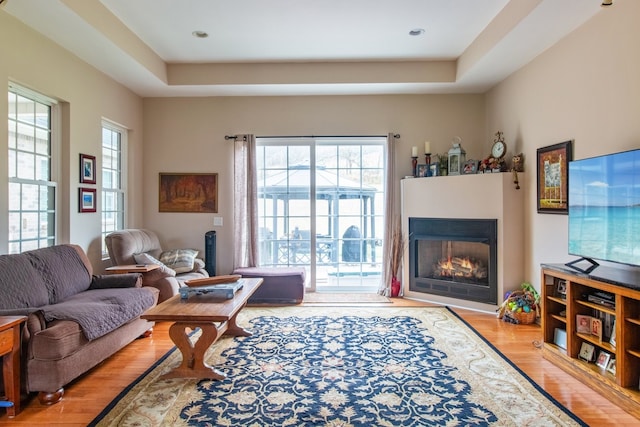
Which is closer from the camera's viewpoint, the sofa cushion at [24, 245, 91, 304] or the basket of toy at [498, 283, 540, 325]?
the sofa cushion at [24, 245, 91, 304]

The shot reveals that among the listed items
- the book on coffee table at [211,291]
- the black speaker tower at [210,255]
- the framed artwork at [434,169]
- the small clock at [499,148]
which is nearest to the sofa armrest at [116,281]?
the book on coffee table at [211,291]

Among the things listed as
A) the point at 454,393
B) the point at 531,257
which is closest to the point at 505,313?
the point at 531,257

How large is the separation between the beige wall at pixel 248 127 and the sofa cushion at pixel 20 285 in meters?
2.40

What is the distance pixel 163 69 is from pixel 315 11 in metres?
2.24

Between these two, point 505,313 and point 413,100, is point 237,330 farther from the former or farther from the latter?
point 413,100

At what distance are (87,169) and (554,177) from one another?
16.1 feet

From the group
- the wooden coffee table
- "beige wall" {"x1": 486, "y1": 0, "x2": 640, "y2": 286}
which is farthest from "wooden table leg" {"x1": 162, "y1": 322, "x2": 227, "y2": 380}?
"beige wall" {"x1": 486, "y1": 0, "x2": 640, "y2": 286}

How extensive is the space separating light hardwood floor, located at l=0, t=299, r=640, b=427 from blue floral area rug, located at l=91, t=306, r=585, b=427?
0.10m

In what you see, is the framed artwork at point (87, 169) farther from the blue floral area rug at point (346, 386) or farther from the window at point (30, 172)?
the blue floral area rug at point (346, 386)

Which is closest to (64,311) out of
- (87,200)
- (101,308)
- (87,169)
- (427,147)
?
(101,308)

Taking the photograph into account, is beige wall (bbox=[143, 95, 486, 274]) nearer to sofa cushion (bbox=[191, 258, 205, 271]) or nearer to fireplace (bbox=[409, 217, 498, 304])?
sofa cushion (bbox=[191, 258, 205, 271])

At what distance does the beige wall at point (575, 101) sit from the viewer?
278cm

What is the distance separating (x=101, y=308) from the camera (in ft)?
8.88

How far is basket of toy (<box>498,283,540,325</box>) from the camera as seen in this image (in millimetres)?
3867
